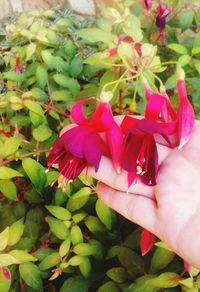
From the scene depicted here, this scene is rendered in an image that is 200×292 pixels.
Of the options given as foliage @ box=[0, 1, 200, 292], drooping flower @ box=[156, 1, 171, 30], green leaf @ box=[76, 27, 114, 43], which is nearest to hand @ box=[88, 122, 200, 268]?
foliage @ box=[0, 1, 200, 292]

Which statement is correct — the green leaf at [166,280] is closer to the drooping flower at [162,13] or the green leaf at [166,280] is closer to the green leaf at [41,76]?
the green leaf at [41,76]

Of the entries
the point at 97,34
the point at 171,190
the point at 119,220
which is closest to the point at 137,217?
the point at 171,190

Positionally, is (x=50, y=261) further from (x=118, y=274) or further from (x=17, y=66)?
(x=17, y=66)

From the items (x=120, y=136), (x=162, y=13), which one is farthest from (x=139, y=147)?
(x=162, y=13)

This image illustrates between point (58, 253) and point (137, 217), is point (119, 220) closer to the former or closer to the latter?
point (58, 253)

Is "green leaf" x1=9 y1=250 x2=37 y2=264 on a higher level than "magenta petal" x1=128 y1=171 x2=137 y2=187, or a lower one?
lower

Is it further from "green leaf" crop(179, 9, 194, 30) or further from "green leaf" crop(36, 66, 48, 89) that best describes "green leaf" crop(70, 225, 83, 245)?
"green leaf" crop(179, 9, 194, 30)

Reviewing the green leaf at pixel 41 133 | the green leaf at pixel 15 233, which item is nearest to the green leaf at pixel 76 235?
the green leaf at pixel 15 233

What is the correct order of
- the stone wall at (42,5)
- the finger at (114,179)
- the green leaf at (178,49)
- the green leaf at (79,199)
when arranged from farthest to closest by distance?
the stone wall at (42,5) → the green leaf at (178,49) → the green leaf at (79,199) → the finger at (114,179)
